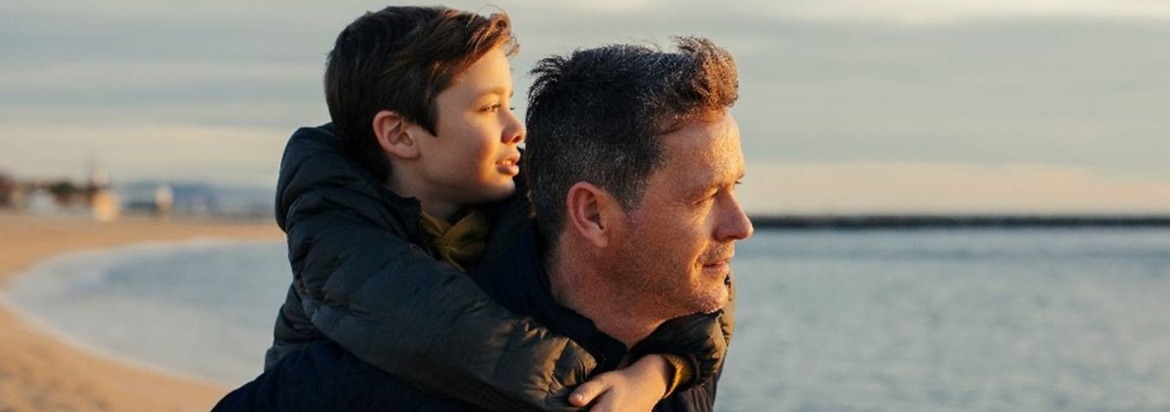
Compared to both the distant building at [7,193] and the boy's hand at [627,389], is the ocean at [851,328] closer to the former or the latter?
the boy's hand at [627,389]

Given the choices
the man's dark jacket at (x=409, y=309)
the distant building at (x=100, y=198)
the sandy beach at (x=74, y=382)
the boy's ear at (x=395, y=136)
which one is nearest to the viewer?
the man's dark jacket at (x=409, y=309)

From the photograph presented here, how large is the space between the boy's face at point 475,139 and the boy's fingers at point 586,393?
0.55m

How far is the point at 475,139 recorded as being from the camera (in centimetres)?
315

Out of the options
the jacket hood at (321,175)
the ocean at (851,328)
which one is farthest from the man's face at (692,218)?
the ocean at (851,328)

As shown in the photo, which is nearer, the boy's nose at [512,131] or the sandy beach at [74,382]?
the boy's nose at [512,131]

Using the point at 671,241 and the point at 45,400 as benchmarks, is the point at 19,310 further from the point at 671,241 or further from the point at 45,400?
the point at 671,241

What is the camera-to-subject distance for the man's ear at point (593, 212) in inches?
104

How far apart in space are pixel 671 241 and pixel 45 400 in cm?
1028

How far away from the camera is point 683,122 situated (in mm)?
2578

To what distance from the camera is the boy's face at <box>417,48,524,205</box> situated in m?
3.13

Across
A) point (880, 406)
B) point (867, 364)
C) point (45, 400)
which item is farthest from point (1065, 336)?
point (45, 400)

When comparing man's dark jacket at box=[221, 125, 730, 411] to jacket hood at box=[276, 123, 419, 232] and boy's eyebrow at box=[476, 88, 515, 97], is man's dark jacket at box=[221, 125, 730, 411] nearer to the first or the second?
jacket hood at box=[276, 123, 419, 232]

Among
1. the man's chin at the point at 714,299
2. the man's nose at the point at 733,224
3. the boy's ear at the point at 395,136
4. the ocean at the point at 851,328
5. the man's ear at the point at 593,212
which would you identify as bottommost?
the man's chin at the point at 714,299

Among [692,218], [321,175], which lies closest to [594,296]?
[692,218]
